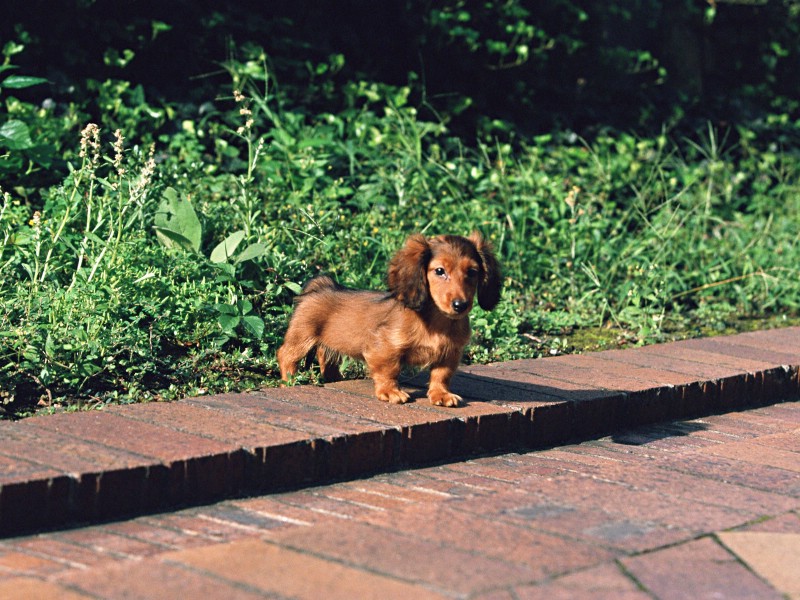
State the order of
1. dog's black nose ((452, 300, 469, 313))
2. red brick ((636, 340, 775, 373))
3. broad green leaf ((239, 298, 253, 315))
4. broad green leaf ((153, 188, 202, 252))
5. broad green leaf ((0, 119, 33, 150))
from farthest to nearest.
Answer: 1. broad green leaf ((0, 119, 33, 150))
2. red brick ((636, 340, 775, 373))
3. broad green leaf ((153, 188, 202, 252))
4. broad green leaf ((239, 298, 253, 315))
5. dog's black nose ((452, 300, 469, 313))

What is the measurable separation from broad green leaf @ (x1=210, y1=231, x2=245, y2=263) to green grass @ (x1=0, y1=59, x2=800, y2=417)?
2cm

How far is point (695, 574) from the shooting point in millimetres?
2744

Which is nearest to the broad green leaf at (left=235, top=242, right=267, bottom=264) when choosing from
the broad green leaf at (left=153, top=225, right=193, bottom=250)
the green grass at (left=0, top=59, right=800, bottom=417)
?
the green grass at (left=0, top=59, right=800, bottom=417)

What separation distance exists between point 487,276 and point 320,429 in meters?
1.10

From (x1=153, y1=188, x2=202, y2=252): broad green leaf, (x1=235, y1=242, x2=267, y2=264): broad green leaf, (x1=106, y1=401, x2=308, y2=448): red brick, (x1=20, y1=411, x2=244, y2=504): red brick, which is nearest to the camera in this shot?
(x1=20, y1=411, x2=244, y2=504): red brick

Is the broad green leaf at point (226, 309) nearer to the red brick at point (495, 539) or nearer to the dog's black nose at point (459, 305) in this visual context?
the dog's black nose at point (459, 305)

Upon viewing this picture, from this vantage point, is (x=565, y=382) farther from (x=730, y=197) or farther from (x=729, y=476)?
(x=730, y=197)

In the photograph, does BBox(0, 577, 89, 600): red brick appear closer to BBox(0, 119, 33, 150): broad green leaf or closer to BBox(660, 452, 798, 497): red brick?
BBox(660, 452, 798, 497): red brick

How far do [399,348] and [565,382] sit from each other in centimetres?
88

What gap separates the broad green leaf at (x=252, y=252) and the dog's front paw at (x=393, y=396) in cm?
100

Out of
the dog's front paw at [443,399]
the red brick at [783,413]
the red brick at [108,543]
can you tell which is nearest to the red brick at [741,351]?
the red brick at [783,413]

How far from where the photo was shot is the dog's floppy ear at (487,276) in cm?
450

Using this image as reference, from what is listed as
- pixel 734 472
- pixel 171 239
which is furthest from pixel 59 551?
pixel 171 239

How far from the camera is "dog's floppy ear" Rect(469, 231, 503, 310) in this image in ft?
14.8
